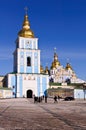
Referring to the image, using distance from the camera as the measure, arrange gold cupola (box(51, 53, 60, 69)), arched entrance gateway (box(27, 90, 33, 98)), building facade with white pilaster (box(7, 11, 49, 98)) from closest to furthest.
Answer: building facade with white pilaster (box(7, 11, 49, 98))
arched entrance gateway (box(27, 90, 33, 98))
gold cupola (box(51, 53, 60, 69))

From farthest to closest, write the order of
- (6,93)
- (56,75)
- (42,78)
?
(56,75) < (42,78) < (6,93)

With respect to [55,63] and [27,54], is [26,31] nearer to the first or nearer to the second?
[27,54]

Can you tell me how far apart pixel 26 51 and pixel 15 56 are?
3615 mm

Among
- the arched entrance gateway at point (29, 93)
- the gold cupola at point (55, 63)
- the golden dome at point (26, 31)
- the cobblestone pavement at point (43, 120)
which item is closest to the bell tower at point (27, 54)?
the golden dome at point (26, 31)

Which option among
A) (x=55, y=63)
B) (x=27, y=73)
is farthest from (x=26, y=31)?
(x=55, y=63)

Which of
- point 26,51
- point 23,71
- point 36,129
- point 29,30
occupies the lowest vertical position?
point 36,129

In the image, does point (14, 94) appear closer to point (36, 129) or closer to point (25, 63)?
point (25, 63)

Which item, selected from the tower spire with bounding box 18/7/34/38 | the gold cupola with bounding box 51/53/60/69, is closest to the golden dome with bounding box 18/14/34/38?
the tower spire with bounding box 18/7/34/38

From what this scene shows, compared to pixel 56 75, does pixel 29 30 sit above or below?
above

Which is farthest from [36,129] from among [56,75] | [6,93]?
[56,75]

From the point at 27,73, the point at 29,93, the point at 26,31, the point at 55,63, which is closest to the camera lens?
the point at 27,73

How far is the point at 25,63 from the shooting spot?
192ft

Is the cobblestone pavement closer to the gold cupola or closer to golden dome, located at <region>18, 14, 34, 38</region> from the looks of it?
golden dome, located at <region>18, 14, 34, 38</region>

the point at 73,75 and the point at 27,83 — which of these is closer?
the point at 27,83
